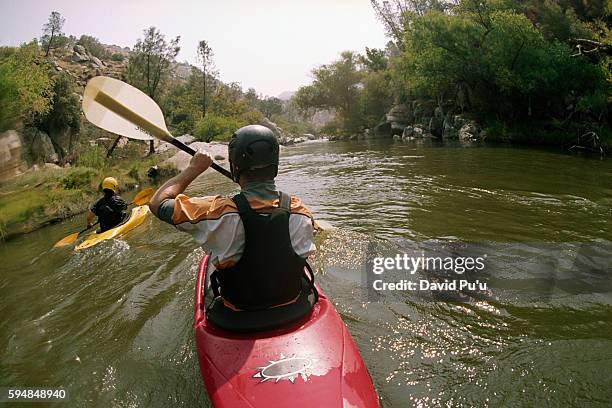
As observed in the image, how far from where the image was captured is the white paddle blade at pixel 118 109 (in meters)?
3.31

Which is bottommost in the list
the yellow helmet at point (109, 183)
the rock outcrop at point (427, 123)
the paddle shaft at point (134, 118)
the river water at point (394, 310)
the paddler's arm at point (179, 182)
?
the river water at point (394, 310)

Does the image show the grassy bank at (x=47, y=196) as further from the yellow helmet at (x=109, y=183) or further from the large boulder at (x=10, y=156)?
the yellow helmet at (x=109, y=183)

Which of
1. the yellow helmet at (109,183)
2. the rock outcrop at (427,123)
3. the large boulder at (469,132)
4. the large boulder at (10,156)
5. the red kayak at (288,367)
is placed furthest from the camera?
the rock outcrop at (427,123)

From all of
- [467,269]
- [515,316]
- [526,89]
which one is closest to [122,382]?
[515,316]

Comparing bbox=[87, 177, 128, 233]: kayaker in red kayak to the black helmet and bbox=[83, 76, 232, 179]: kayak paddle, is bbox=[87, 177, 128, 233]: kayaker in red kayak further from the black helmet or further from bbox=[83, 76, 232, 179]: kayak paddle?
the black helmet

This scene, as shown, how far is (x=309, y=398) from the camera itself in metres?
1.77

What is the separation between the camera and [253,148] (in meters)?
2.08

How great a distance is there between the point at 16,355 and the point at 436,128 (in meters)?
25.7

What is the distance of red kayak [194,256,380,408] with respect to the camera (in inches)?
70.8

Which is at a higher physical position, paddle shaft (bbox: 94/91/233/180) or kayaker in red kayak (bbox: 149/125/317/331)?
paddle shaft (bbox: 94/91/233/180)

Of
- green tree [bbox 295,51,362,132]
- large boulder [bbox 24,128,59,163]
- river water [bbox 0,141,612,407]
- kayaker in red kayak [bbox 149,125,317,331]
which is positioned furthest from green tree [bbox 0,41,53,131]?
green tree [bbox 295,51,362,132]

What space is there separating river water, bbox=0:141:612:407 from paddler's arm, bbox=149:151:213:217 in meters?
1.43

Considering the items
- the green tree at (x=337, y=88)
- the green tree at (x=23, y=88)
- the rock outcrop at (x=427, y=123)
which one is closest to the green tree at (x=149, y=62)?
the green tree at (x=23, y=88)

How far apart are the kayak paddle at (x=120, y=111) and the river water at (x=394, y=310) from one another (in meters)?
1.80
